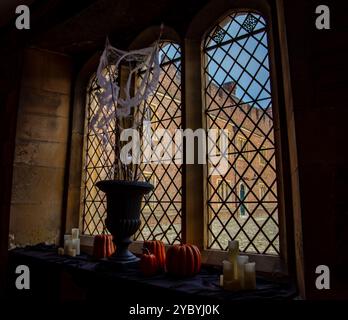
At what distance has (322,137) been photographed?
1.14 meters

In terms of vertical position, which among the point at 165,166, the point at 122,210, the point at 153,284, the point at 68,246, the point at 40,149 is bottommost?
the point at 153,284

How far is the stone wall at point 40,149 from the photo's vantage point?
110 inches

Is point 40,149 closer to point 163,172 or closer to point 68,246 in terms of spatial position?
point 68,246

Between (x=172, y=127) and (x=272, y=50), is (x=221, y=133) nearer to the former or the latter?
(x=172, y=127)

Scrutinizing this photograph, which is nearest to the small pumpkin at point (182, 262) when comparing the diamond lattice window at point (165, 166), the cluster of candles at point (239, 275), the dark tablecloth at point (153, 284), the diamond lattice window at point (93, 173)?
the dark tablecloth at point (153, 284)

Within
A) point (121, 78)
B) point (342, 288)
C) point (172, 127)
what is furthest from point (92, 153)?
point (342, 288)

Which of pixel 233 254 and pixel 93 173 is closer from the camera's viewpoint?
pixel 233 254

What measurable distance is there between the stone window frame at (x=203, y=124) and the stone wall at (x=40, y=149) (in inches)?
7.6

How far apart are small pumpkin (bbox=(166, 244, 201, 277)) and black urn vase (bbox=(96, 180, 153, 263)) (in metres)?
0.28

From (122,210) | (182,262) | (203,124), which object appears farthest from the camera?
(203,124)

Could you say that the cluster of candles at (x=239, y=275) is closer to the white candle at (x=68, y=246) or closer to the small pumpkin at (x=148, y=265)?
the small pumpkin at (x=148, y=265)

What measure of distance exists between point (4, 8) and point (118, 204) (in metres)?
2.47

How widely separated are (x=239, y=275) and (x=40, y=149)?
2.37m

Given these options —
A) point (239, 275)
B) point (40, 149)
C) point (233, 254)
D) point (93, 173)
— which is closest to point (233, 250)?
point (233, 254)
